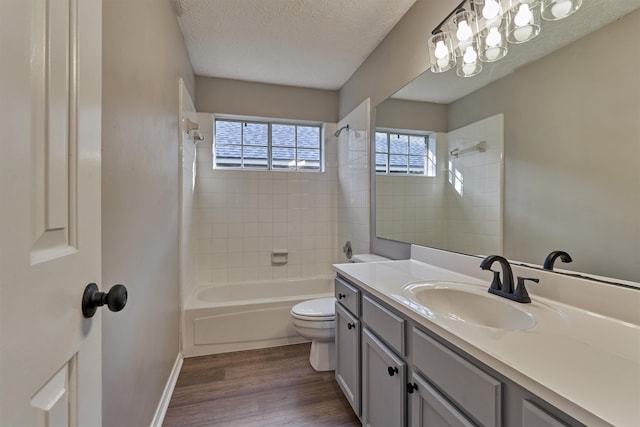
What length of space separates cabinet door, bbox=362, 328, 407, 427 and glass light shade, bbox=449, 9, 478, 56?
150cm

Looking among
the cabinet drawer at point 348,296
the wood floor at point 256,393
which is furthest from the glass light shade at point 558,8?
the wood floor at point 256,393

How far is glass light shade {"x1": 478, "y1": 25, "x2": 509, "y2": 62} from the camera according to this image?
4.11 feet

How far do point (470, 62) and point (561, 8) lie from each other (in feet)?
1.36

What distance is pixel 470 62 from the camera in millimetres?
1431

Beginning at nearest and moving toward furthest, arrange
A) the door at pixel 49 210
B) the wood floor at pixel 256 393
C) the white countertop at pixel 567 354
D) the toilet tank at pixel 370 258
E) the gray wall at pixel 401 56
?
1. the door at pixel 49 210
2. the white countertop at pixel 567 354
3. the wood floor at pixel 256 393
4. the gray wall at pixel 401 56
5. the toilet tank at pixel 370 258

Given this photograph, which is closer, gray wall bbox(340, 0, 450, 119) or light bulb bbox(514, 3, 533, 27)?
light bulb bbox(514, 3, 533, 27)

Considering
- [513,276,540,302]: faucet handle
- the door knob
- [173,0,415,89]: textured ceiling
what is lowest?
[513,276,540,302]: faucet handle

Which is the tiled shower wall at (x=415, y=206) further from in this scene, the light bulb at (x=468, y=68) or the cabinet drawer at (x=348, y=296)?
the cabinet drawer at (x=348, y=296)

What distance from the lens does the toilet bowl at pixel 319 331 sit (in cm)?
200

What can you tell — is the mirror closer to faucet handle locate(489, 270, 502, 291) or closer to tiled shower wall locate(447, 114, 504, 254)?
tiled shower wall locate(447, 114, 504, 254)

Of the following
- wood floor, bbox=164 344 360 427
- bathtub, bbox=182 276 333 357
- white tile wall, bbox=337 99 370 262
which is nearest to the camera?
wood floor, bbox=164 344 360 427

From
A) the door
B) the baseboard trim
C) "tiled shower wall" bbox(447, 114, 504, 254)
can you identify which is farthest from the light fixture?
the baseboard trim

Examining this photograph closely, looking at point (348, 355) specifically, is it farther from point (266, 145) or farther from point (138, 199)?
point (266, 145)

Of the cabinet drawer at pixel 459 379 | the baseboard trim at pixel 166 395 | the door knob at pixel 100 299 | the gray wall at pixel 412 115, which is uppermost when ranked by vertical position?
the gray wall at pixel 412 115
